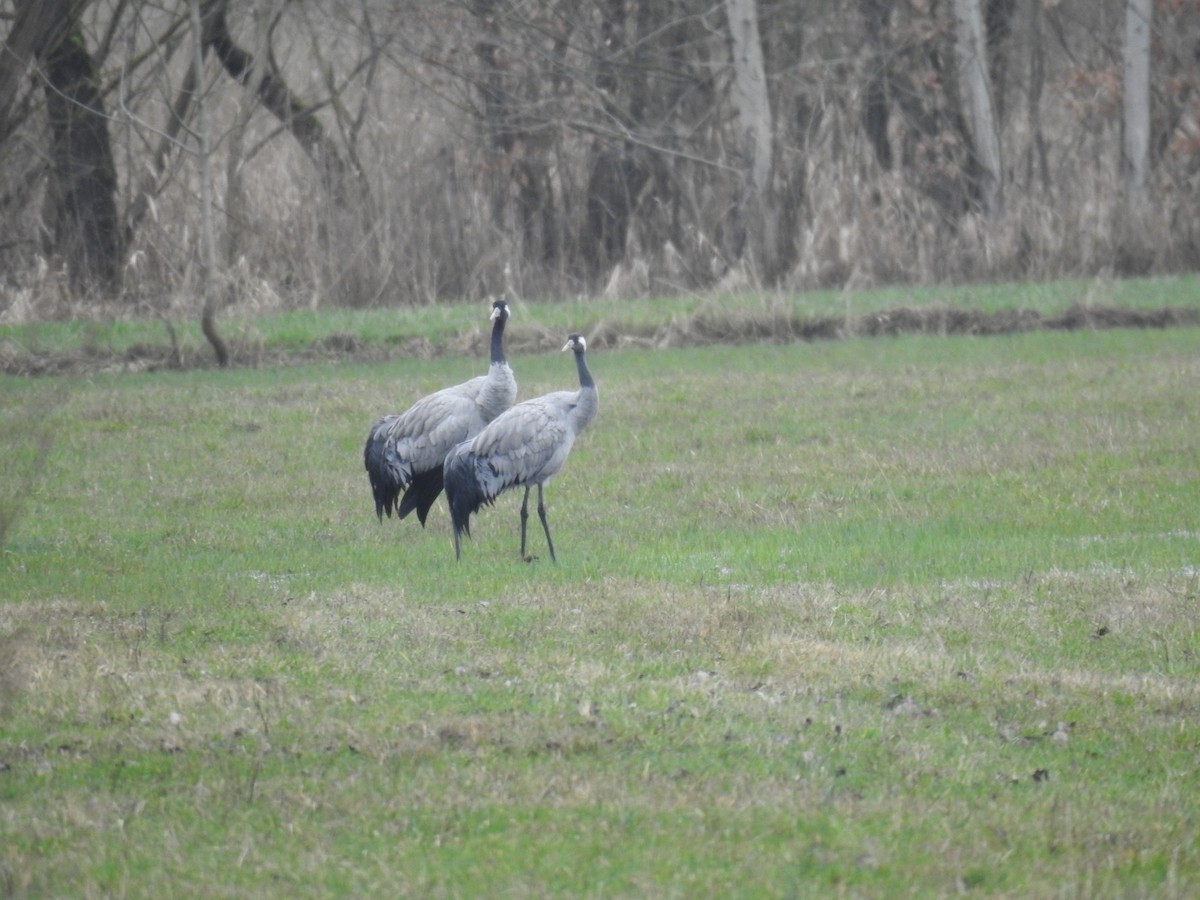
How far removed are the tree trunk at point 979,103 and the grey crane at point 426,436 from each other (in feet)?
48.6

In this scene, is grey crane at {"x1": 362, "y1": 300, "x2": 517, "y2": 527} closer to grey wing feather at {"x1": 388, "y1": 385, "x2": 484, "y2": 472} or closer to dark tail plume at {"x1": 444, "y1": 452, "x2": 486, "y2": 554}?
grey wing feather at {"x1": 388, "y1": 385, "x2": 484, "y2": 472}

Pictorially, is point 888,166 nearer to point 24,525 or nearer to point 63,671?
point 24,525

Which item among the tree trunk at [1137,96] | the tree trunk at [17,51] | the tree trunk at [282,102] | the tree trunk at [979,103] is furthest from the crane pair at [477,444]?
the tree trunk at [1137,96]

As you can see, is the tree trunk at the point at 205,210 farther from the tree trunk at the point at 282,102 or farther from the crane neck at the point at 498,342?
the crane neck at the point at 498,342

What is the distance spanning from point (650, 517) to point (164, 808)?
5.62m

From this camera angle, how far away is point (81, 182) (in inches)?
857

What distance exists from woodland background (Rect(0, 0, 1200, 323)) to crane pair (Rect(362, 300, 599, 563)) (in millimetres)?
9552

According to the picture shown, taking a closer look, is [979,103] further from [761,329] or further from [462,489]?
[462,489]

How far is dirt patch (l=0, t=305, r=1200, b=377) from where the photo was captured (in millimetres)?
18844

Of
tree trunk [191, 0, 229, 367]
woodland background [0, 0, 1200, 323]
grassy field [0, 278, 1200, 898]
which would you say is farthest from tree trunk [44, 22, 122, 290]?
grassy field [0, 278, 1200, 898]

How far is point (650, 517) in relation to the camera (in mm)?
10750

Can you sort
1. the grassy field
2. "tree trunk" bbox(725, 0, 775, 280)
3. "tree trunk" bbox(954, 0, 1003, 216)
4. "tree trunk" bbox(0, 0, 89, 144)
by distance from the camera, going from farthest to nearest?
"tree trunk" bbox(954, 0, 1003, 216) → "tree trunk" bbox(725, 0, 775, 280) → "tree trunk" bbox(0, 0, 89, 144) → the grassy field

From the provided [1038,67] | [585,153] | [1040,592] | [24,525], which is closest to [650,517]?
[1040,592]

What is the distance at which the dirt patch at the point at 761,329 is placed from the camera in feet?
61.8
